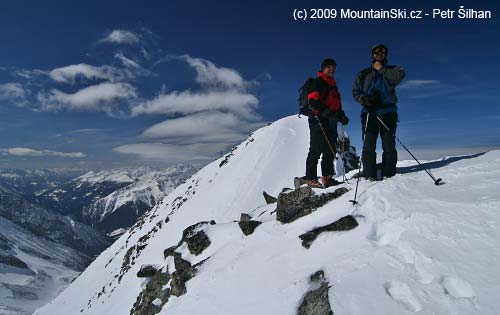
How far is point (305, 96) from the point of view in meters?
11.7

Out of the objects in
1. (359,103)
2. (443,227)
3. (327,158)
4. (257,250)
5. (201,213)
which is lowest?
(201,213)

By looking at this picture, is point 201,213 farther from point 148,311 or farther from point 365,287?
point 365,287

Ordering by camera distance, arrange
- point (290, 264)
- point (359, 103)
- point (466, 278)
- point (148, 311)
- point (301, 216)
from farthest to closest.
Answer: point (148, 311) → point (301, 216) → point (359, 103) → point (290, 264) → point (466, 278)

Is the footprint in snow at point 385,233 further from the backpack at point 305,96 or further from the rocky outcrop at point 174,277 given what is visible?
the rocky outcrop at point 174,277

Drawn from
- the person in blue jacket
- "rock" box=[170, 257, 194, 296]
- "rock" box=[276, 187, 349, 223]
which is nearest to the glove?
the person in blue jacket

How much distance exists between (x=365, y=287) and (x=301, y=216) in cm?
513

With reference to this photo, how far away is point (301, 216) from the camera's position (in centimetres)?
1165

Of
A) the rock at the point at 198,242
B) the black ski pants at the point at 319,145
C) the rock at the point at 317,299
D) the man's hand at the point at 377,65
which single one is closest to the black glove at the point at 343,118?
the black ski pants at the point at 319,145

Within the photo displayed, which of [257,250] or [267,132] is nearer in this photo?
[257,250]

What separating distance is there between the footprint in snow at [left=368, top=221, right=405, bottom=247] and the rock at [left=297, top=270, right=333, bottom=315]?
62.1 inches

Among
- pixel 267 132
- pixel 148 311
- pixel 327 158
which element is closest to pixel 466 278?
pixel 327 158

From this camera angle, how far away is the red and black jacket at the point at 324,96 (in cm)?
1122

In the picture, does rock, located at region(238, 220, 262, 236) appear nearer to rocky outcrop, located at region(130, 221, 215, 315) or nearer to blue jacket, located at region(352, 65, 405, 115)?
rocky outcrop, located at region(130, 221, 215, 315)

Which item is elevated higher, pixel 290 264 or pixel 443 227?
pixel 443 227
